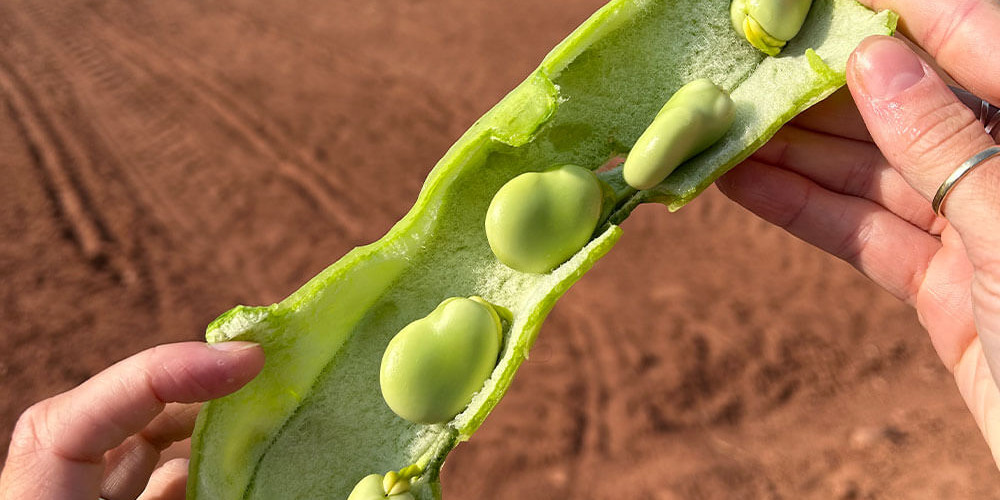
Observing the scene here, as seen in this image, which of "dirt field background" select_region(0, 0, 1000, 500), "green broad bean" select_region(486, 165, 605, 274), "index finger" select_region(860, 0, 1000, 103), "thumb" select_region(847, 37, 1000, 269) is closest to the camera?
"thumb" select_region(847, 37, 1000, 269)

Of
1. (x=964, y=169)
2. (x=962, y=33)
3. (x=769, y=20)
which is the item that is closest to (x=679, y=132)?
(x=769, y=20)

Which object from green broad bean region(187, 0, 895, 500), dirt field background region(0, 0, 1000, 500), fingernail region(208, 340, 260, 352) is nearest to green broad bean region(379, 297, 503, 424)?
green broad bean region(187, 0, 895, 500)

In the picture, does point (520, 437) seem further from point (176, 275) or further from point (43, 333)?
point (43, 333)

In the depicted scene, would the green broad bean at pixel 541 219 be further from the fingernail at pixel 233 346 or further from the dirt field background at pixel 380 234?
the dirt field background at pixel 380 234

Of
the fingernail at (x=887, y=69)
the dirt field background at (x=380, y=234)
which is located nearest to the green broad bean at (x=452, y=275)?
the fingernail at (x=887, y=69)

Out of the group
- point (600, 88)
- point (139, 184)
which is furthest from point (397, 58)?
point (600, 88)

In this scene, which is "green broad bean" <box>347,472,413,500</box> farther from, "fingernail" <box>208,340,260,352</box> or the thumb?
the thumb
